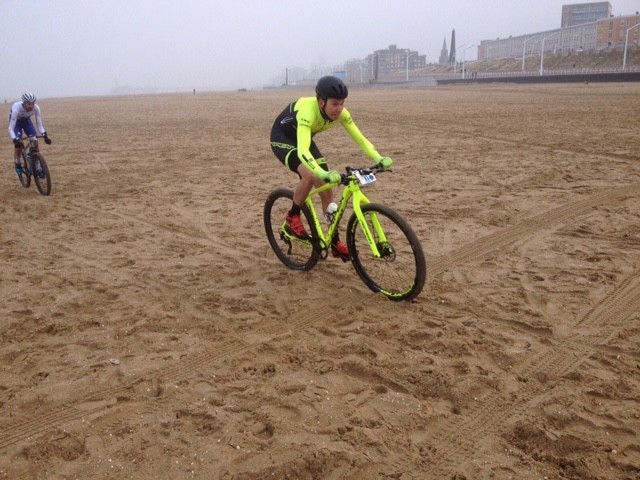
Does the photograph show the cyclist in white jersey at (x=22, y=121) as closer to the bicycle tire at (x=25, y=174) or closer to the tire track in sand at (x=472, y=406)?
the bicycle tire at (x=25, y=174)

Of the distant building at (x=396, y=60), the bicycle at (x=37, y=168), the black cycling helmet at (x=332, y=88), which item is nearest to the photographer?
the black cycling helmet at (x=332, y=88)

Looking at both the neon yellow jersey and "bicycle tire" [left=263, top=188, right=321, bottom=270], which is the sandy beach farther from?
the neon yellow jersey

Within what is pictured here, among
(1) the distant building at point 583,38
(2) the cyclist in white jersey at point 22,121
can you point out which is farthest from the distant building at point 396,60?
(2) the cyclist in white jersey at point 22,121

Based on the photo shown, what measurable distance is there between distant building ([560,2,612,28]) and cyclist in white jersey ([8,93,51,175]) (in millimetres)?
183104

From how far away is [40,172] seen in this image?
962 cm

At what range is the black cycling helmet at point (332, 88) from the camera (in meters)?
4.68

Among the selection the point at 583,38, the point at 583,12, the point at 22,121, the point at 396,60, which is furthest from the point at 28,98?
the point at 396,60

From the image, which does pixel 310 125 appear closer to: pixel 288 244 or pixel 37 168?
pixel 288 244

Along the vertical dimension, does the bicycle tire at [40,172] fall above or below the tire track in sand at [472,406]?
above

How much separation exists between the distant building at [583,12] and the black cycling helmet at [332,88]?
608 feet

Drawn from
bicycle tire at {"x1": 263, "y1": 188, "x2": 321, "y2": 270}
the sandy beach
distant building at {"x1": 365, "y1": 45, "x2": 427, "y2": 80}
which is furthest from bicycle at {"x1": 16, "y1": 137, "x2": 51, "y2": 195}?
distant building at {"x1": 365, "y1": 45, "x2": 427, "y2": 80}

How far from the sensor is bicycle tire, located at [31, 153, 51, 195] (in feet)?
31.2

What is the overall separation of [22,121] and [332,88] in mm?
8441

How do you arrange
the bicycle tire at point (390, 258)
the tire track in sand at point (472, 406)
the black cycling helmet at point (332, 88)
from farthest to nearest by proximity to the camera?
the black cycling helmet at point (332, 88) → the bicycle tire at point (390, 258) → the tire track in sand at point (472, 406)
